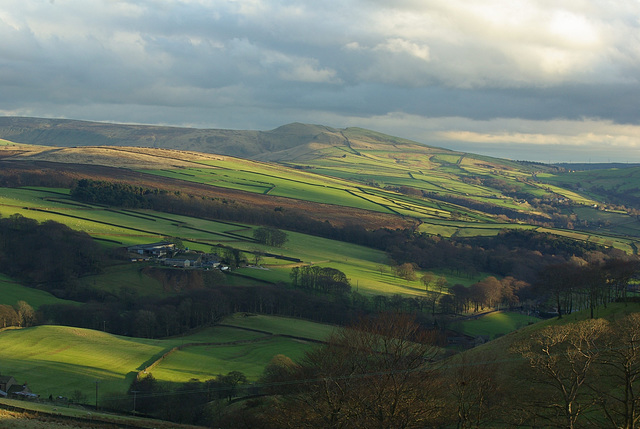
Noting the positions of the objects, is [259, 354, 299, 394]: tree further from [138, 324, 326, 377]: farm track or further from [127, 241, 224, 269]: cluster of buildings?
[127, 241, 224, 269]: cluster of buildings

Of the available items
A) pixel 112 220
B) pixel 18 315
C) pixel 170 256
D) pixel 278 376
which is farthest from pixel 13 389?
pixel 112 220

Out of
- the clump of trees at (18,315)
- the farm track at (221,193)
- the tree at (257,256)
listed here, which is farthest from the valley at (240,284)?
the farm track at (221,193)

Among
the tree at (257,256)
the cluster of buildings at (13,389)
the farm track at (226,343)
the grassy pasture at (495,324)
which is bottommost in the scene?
the grassy pasture at (495,324)

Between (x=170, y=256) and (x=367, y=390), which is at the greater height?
(x=367, y=390)

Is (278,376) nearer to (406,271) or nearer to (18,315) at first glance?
(18,315)

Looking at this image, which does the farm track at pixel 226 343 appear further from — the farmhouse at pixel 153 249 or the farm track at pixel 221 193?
the farm track at pixel 221 193

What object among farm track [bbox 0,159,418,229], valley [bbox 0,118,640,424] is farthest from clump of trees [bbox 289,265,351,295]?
farm track [bbox 0,159,418,229]
